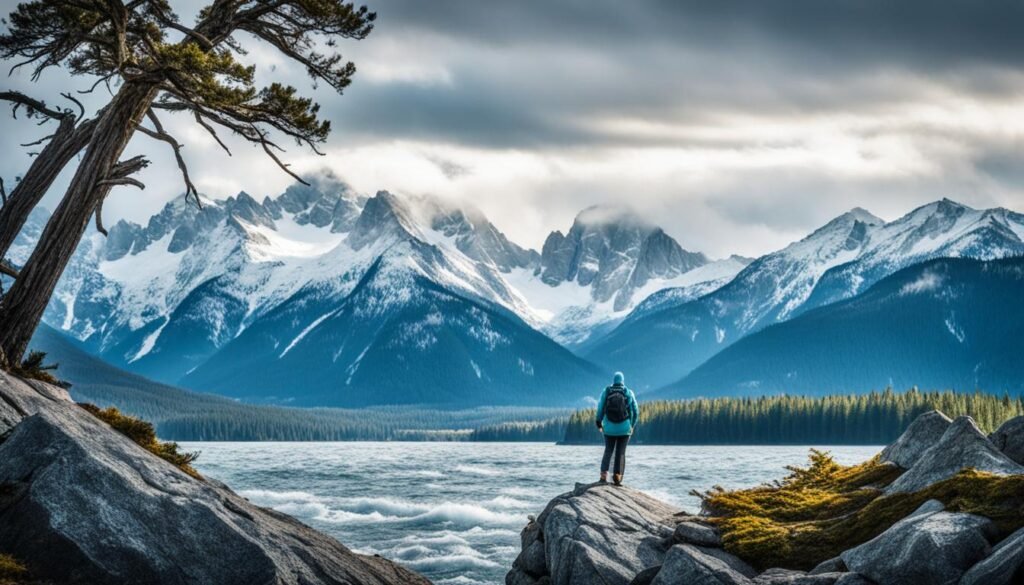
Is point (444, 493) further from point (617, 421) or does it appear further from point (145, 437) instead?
point (145, 437)

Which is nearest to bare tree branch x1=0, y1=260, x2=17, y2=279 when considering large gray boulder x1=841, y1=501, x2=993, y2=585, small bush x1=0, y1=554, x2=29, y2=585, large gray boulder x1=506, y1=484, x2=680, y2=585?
small bush x1=0, y1=554, x2=29, y2=585

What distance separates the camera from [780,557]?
24.0 meters

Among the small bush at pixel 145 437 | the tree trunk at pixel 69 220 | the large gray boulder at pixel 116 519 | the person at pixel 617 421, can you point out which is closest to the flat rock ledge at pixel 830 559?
the person at pixel 617 421

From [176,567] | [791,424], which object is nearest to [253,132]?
[176,567]

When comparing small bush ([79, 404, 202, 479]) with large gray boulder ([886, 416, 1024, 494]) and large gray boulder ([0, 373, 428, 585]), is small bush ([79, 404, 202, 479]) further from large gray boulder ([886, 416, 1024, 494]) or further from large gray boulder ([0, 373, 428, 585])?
large gray boulder ([886, 416, 1024, 494])

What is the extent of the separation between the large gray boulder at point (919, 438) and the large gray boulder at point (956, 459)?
2.13 metres

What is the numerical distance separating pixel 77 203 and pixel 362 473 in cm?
7779

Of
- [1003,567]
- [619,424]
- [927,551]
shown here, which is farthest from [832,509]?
[1003,567]

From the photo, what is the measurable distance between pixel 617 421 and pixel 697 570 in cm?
908

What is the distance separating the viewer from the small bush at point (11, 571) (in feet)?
56.0

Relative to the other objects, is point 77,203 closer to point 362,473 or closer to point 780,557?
point 780,557

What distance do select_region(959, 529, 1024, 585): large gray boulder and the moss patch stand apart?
192 cm

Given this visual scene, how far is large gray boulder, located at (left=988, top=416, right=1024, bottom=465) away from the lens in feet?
87.8

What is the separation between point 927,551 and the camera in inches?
771
